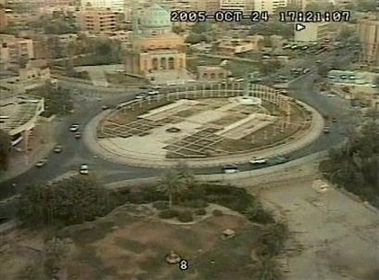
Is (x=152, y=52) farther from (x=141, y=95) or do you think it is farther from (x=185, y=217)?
(x=185, y=217)

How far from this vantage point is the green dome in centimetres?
371

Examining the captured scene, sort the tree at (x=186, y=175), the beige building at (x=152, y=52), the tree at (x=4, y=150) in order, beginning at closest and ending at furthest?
the tree at (x=186, y=175) < the tree at (x=4, y=150) < the beige building at (x=152, y=52)

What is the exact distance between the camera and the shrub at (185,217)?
2.64 meters

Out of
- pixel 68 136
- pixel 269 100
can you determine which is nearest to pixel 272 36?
pixel 269 100

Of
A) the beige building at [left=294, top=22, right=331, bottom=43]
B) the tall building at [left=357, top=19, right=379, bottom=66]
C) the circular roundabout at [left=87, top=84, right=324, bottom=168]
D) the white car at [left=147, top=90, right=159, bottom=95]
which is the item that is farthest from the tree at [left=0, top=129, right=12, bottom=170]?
the tall building at [left=357, top=19, right=379, bottom=66]

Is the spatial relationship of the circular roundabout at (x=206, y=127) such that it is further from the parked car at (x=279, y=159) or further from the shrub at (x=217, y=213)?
the shrub at (x=217, y=213)

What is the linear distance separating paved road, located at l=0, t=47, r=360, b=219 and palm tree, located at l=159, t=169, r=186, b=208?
261 millimetres

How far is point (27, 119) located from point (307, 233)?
70.1 inches

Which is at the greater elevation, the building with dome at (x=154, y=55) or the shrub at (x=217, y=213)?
the building with dome at (x=154, y=55)

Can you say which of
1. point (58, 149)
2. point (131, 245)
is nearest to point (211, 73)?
point (58, 149)

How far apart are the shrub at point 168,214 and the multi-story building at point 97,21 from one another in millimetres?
1918

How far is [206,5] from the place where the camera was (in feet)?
10.3

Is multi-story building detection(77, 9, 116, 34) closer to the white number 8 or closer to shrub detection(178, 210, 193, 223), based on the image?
shrub detection(178, 210, 193, 223)
